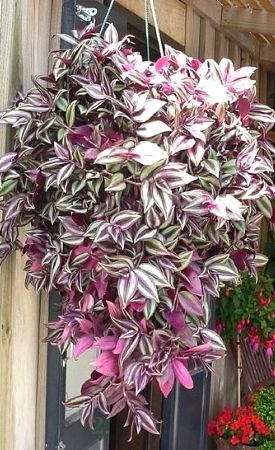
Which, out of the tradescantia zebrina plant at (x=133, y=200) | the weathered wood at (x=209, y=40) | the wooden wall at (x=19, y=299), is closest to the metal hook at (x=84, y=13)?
the wooden wall at (x=19, y=299)

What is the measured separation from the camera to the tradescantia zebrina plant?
1200mm

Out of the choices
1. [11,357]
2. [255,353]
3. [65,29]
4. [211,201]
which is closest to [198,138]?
[211,201]

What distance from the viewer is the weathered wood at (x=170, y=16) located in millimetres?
2426

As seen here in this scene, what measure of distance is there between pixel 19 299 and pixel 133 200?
1.63 feet

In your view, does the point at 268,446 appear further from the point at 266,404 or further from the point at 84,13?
the point at 84,13

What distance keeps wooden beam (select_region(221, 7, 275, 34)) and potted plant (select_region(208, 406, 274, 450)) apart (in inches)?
75.4

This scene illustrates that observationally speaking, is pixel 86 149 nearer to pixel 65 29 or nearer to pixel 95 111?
pixel 95 111

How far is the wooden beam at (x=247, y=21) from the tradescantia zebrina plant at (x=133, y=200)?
199cm

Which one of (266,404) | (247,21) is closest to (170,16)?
(247,21)

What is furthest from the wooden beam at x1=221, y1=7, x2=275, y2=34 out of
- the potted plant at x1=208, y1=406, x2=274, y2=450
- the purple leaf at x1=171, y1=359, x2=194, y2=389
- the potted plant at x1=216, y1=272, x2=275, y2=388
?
the purple leaf at x1=171, y1=359, x2=194, y2=389

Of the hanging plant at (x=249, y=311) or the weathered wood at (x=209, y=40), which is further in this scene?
the hanging plant at (x=249, y=311)

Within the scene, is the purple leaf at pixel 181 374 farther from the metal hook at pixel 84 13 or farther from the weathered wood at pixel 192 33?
the weathered wood at pixel 192 33

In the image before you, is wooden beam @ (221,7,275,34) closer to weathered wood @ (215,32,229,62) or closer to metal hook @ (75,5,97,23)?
weathered wood @ (215,32,229,62)

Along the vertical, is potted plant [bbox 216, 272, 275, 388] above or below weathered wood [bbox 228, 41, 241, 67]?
below
